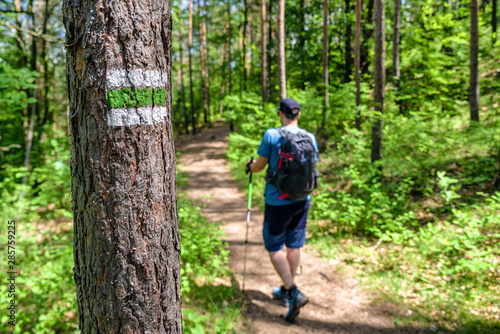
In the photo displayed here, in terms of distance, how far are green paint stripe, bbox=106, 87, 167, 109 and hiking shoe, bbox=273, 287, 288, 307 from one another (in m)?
3.26

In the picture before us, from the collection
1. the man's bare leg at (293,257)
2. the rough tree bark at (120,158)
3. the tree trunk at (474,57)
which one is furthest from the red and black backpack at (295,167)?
the tree trunk at (474,57)

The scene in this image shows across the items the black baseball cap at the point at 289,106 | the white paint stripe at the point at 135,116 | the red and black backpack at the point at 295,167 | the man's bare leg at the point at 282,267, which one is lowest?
the man's bare leg at the point at 282,267

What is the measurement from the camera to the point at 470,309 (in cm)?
330

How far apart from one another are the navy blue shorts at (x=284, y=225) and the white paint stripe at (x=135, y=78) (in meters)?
2.37

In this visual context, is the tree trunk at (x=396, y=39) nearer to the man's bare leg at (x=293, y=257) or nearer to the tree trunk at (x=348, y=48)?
the tree trunk at (x=348, y=48)

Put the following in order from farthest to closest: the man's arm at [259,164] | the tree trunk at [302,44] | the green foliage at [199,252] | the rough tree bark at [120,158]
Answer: the tree trunk at [302,44] → the green foliage at [199,252] → the man's arm at [259,164] → the rough tree bark at [120,158]

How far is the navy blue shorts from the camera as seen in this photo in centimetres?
337

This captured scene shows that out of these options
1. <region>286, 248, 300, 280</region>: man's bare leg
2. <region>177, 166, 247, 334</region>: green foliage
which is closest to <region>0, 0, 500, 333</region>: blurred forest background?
<region>177, 166, 247, 334</region>: green foliage

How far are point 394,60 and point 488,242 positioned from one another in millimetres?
7966

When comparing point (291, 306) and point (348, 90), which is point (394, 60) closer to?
point (348, 90)

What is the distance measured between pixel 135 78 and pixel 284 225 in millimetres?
2594

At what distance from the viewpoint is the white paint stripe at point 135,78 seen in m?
1.14

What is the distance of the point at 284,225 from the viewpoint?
3.39 m

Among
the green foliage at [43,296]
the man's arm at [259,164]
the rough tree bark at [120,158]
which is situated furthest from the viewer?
the man's arm at [259,164]
